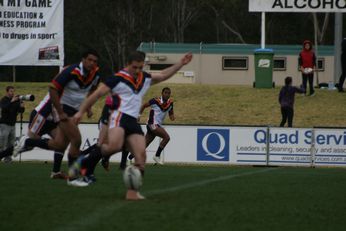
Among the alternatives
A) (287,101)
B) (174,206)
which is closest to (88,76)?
(174,206)

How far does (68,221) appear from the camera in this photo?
8539mm

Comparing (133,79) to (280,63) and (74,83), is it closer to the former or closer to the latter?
(74,83)

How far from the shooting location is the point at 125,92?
10.7 m

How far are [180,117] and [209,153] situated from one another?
6370 millimetres

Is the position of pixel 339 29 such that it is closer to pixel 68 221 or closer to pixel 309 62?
pixel 309 62

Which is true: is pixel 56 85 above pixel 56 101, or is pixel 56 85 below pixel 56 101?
above

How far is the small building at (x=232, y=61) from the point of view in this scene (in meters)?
46.7

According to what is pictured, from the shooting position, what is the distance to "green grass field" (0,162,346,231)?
335 inches

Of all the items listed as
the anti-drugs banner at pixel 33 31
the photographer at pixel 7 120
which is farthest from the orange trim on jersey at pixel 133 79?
the anti-drugs banner at pixel 33 31

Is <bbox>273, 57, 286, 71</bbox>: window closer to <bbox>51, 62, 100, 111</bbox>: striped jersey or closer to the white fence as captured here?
the white fence

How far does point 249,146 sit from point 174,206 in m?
14.9

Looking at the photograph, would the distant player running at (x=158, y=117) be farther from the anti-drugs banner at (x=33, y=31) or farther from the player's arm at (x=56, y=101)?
the player's arm at (x=56, y=101)

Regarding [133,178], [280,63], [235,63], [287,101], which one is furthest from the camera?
[235,63]

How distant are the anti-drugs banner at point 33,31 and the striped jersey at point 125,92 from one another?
19.0 m
